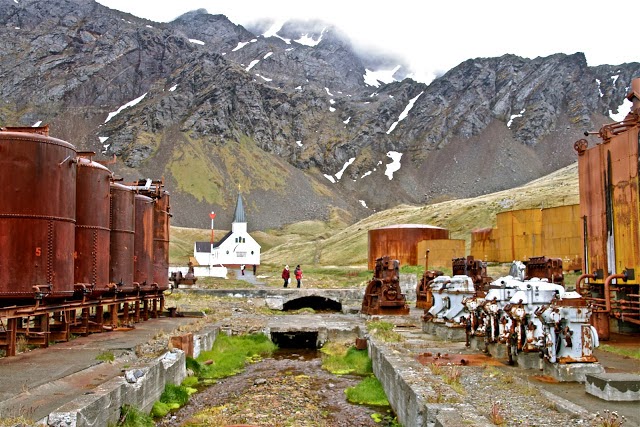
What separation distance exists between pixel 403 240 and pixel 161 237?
Result: 28.4 metres

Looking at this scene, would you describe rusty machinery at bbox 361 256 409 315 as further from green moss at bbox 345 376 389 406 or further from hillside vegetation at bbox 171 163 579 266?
hillside vegetation at bbox 171 163 579 266

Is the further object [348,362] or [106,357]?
[348,362]

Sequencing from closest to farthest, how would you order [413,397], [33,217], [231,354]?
[413,397] → [33,217] → [231,354]

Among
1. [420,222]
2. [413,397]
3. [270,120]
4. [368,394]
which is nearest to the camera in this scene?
[413,397]

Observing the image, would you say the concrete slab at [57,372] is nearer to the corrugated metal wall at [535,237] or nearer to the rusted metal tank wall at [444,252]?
the corrugated metal wall at [535,237]

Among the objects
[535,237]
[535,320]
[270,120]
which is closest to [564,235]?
[535,237]

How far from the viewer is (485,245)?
149 feet

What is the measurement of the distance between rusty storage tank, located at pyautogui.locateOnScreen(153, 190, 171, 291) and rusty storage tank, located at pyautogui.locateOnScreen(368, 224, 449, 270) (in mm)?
27405

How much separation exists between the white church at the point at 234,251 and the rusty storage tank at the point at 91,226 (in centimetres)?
7111

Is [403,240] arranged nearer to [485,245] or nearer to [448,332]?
[485,245]

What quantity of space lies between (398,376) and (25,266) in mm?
7166

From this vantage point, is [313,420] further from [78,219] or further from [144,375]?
[78,219]

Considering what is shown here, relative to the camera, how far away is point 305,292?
114 feet

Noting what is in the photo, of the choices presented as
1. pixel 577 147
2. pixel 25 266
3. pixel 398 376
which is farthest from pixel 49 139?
pixel 577 147
